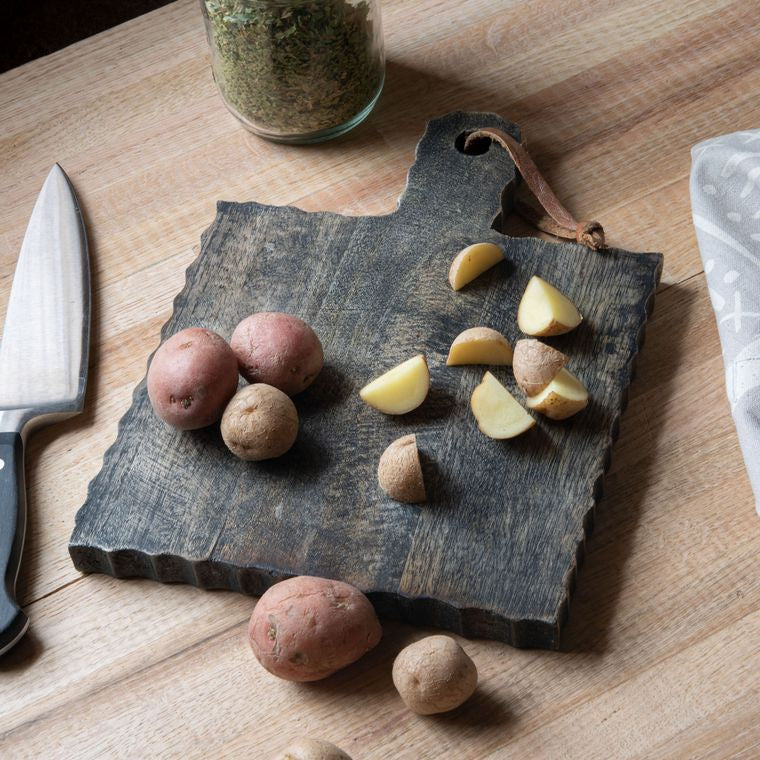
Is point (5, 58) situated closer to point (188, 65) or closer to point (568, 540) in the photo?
point (188, 65)

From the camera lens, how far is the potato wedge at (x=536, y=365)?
120cm

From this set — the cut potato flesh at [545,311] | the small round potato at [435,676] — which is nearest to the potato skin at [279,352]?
the cut potato flesh at [545,311]

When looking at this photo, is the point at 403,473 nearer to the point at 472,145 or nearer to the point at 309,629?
the point at 309,629

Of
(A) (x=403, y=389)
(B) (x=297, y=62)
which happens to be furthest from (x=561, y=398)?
(B) (x=297, y=62)

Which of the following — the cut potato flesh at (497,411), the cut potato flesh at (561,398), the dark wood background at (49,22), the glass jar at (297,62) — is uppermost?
the glass jar at (297,62)

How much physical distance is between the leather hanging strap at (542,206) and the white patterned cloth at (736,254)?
0.15m

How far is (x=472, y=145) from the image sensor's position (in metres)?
1.51

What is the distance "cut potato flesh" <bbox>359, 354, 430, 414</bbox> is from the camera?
1.22 metres

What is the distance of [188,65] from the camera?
66.9 inches

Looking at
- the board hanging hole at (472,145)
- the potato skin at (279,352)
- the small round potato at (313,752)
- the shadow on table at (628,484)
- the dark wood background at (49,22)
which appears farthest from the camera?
the dark wood background at (49,22)

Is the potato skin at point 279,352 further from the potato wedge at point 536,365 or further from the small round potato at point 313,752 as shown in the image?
the small round potato at point 313,752

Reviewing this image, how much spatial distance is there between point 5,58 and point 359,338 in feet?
5.43

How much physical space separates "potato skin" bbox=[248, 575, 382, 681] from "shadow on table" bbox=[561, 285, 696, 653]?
224mm

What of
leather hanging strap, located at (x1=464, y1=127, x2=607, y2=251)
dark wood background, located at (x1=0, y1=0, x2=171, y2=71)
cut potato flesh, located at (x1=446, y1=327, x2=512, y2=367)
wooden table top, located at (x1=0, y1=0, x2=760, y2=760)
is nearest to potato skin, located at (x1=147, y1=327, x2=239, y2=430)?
wooden table top, located at (x1=0, y1=0, x2=760, y2=760)
